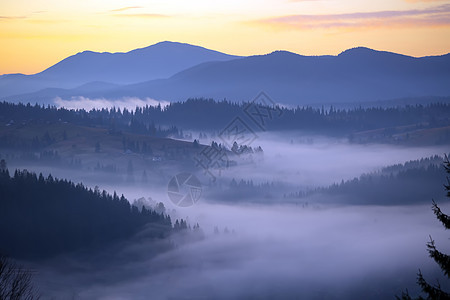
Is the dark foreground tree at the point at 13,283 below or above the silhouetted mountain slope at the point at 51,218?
above

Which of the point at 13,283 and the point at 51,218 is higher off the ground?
the point at 13,283

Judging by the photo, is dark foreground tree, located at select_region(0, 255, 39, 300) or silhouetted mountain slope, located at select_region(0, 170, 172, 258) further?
silhouetted mountain slope, located at select_region(0, 170, 172, 258)

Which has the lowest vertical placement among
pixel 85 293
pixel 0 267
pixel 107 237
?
pixel 85 293

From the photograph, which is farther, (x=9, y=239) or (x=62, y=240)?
(x=62, y=240)

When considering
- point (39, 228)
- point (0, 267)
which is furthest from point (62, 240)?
point (0, 267)

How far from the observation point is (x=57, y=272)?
18450cm

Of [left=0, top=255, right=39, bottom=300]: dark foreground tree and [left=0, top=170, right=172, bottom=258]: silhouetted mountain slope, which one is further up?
[left=0, top=255, right=39, bottom=300]: dark foreground tree

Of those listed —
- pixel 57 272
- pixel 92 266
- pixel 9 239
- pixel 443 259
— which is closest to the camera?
pixel 443 259

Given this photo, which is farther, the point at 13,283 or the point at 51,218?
the point at 51,218

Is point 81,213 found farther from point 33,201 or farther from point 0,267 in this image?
point 0,267

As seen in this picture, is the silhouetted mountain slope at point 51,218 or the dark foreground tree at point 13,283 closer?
the dark foreground tree at point 13,283

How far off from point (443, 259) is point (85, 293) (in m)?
167

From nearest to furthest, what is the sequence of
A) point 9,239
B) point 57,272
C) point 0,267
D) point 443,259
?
1. point 443,259
2. point 0,267
3. point 9,239
4. point 57,272

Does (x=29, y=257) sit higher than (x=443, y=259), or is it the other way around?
(x=443, y=259)
